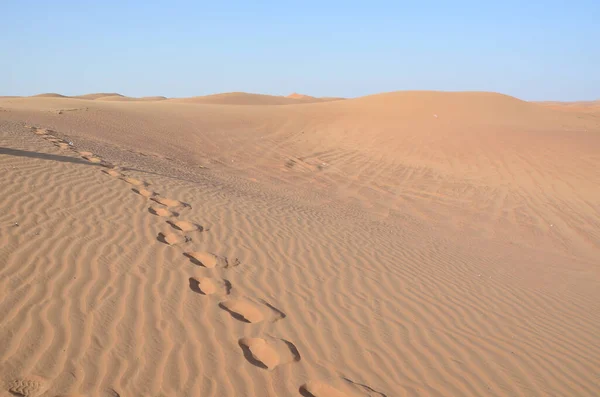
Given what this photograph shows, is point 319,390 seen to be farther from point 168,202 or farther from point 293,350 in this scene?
point 168,202

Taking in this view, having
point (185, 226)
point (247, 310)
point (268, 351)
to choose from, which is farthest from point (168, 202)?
point (268, 351)

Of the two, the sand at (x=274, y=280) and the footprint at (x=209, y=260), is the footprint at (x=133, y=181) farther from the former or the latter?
the footprint at (x=209, y=260)

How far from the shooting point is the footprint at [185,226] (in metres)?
6.42

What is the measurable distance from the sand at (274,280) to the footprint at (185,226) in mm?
42

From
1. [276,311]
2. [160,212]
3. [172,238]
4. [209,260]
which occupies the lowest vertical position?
[276,311]

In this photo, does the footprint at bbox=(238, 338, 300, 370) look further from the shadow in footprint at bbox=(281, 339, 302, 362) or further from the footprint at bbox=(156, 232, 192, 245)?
the footprint at bbox=(156, 232, 192, 245)

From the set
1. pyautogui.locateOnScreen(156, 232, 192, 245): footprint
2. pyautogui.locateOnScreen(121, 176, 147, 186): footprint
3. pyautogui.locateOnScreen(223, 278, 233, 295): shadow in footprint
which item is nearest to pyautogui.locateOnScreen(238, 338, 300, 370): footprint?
pyautogui.locateOnScreen(223, 278, 233, 295): shadow in footprint

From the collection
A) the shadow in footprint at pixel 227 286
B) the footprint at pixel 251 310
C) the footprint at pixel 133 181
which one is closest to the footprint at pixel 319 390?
the footprint at pixel 251 310

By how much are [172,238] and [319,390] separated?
3076mm

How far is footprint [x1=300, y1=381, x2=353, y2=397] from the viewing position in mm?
3477

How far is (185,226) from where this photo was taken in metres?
6.53

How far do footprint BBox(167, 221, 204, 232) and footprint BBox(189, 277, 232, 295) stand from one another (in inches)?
61.4

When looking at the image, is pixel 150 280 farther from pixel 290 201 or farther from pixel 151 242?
pixel 290 201

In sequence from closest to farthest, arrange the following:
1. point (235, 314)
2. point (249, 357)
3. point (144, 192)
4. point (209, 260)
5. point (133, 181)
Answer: point (249, 357), point (235, 314), point (209, 260), point (144, 192), point (133, 181)
